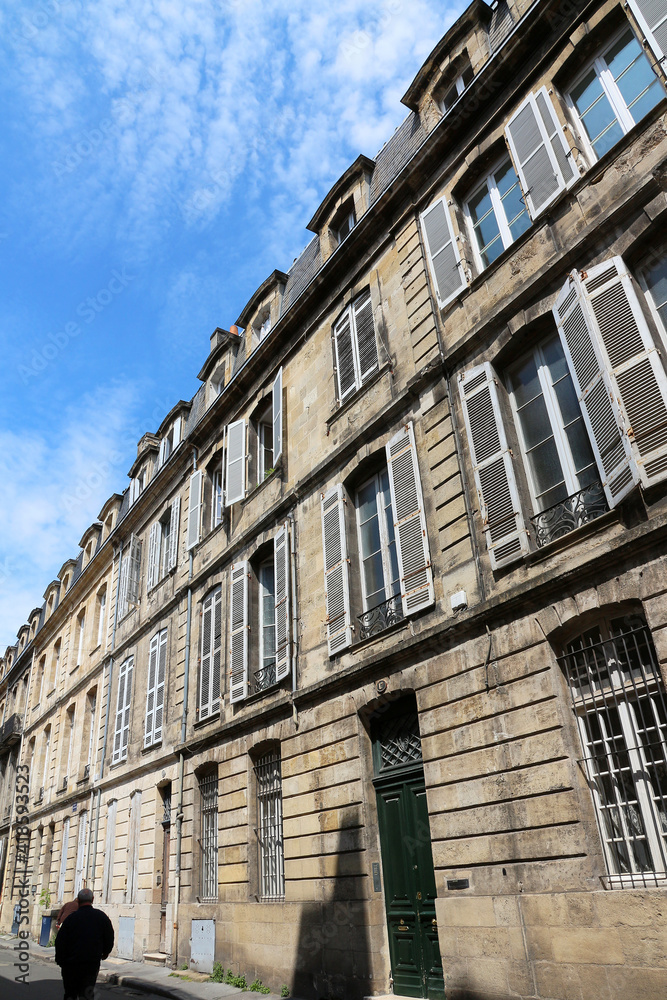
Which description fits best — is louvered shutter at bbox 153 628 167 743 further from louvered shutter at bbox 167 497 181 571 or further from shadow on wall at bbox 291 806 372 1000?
shadow on wall at bbox 291 806 372 1000

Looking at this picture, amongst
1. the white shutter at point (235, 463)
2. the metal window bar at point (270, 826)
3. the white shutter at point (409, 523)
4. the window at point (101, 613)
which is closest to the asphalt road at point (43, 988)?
the metal window bar at point (270, 826)

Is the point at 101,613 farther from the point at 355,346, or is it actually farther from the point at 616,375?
the point at 616,375

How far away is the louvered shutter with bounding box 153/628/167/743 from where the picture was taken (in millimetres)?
13258

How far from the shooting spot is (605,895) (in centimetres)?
490

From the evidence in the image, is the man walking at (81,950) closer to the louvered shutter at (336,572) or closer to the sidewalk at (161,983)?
the sidewalk at (161,983)

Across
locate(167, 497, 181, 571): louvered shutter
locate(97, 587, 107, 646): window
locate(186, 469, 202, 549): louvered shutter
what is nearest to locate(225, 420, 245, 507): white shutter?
locate(186, 469, 202, 549): louvered shutter

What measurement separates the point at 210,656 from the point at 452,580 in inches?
235

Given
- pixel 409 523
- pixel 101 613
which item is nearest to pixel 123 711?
pixel 101 613

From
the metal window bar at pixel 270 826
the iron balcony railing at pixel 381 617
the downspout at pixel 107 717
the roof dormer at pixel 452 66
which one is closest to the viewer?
the iron balcony railing at pixel 381 617

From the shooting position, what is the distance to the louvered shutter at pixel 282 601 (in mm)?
9438

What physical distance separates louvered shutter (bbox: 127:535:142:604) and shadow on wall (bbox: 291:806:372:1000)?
9.82 meters

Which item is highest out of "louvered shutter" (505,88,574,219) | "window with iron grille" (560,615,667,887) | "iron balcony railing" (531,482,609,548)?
"louvered shutter" (505,88,574,219)

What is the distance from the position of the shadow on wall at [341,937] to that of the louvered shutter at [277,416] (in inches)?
207

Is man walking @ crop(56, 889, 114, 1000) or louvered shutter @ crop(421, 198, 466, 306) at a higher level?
louvered shutter @ crop(421, 198, 466, 306)
